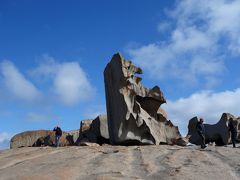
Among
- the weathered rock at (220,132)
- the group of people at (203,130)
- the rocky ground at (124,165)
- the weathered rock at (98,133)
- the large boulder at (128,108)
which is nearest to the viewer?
the rocky ground at (124,165)

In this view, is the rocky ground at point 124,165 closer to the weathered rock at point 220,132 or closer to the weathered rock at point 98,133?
the weathered rock at point 98,133

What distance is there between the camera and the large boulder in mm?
23484

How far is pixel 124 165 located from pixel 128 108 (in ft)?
30.0

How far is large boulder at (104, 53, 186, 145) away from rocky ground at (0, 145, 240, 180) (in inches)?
184

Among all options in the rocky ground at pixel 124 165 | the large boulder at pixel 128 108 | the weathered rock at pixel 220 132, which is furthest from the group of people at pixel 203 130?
the weathered rock at pixel 220 132

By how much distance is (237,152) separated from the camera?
18.8 metres

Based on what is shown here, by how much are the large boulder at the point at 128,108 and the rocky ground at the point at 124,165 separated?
15.3ft

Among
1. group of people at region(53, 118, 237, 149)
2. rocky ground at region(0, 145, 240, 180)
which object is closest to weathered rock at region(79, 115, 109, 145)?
group of people at region(53, 118, 237, 149)

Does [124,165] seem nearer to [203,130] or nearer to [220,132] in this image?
[203,130]

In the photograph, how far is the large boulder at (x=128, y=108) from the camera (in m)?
23.5

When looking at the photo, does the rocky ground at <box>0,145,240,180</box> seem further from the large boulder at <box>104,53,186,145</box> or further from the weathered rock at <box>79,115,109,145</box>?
the weathered rock at <box>79,115,109,145</box>

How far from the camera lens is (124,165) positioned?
14414 mm

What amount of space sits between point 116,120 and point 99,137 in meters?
3.07

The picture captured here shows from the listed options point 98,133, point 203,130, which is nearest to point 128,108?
point 98,133
